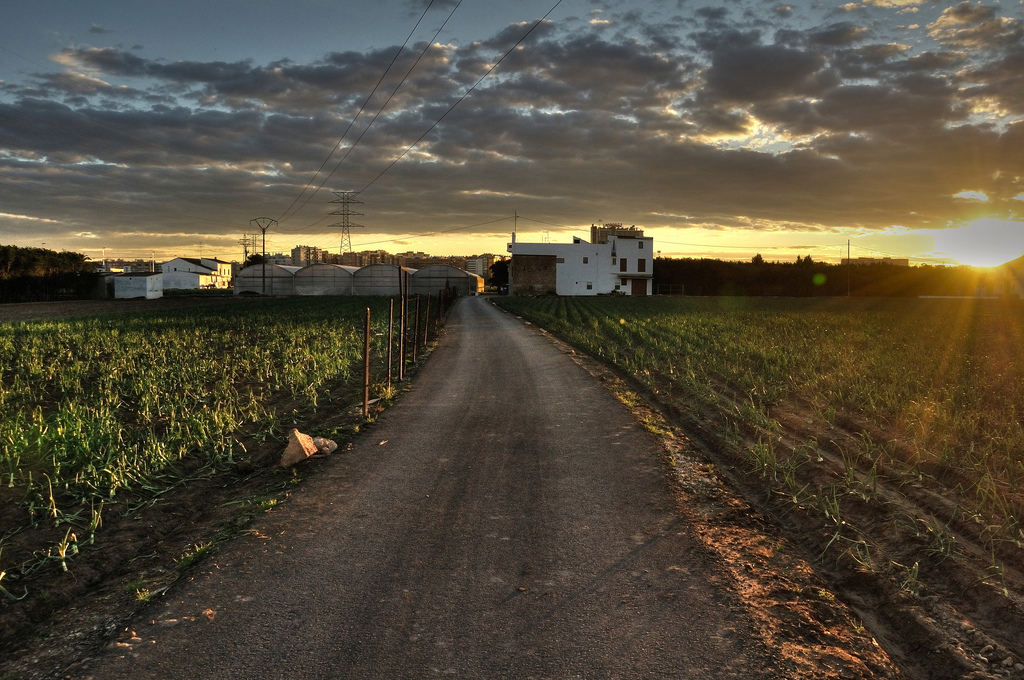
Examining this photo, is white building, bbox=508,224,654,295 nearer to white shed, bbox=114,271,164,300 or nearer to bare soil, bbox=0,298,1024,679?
white shed, bbox=114,271,164,300

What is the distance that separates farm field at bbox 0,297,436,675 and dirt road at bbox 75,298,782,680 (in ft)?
2.48

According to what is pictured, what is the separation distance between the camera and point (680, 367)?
49.8 feet

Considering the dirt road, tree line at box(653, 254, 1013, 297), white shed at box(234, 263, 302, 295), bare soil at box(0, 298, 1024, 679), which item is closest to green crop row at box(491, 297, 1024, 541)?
bare soil at box(0, 298, 1024, 679)

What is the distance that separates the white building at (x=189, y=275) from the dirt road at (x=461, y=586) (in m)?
107

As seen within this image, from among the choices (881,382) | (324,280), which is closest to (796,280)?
(324,280)

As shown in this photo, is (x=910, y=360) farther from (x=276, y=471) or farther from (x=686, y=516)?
(x=276, y=471)

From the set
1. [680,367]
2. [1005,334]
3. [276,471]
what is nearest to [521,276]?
[1005,334]

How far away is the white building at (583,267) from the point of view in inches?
3113

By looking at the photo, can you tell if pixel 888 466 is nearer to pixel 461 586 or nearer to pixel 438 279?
pixel 461 586

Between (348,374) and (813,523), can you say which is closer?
(813,523)

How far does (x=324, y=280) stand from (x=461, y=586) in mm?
84421

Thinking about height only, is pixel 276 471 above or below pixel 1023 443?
below

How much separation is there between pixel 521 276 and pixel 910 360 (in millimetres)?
64775

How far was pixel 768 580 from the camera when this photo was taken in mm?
4684
